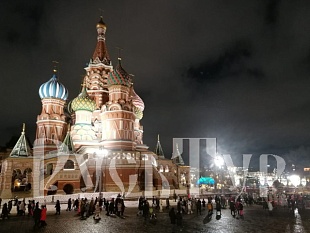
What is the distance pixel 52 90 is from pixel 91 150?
12.8 meters

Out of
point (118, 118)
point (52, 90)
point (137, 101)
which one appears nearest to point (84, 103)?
point (52, 90)

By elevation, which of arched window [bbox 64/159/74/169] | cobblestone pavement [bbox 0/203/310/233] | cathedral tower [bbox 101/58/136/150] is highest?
cathedral tower [bbox 101/58/136/150]

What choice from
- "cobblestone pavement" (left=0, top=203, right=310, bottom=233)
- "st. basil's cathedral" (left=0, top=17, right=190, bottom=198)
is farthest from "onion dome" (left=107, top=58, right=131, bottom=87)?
"cobblestone pavement" (left=0, top=203, right=310, bottom=233)

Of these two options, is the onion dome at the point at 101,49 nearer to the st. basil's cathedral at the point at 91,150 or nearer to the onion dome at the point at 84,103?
the st. basil's cathedral at the point at 91,150

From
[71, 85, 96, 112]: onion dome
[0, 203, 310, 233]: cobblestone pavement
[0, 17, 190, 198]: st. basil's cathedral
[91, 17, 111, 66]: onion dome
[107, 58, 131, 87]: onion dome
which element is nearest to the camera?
[0, 203, 310, 233]: cobblestone pavement

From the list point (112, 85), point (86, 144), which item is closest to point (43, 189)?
point (86, 144)

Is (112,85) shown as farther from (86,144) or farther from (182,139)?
(182,139)

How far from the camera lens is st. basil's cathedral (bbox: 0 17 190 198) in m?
33.2

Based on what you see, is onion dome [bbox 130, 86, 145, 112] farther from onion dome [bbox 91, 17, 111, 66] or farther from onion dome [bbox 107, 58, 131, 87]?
onion dome [bbox 107, 58, 131, 87]

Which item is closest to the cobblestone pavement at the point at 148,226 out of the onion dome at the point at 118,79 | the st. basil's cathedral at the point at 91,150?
the st. basil's cathedral at the point at 91,150

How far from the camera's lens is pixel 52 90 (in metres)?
44.5

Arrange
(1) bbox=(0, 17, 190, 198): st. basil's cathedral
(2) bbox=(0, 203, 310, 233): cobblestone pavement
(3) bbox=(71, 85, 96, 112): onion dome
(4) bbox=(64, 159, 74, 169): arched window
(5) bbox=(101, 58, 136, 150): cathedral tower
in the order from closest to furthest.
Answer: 1. (2) bbox=(0, 203, 310, 233): cobblestone pavement
2. (1) bbox=(0, 17, 190, 198): st. basil's cathedral
3. (4) bbox=(64, 159, 74, 169): arched window
4. (5) bbox=(101, 58, 136, 150): cathedral tower
5. (3) bbox=(71, 85, 96, 112): onion dome

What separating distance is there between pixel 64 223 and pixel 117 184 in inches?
806

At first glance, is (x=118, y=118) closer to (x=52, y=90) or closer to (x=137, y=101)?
(x=52, y=90)
